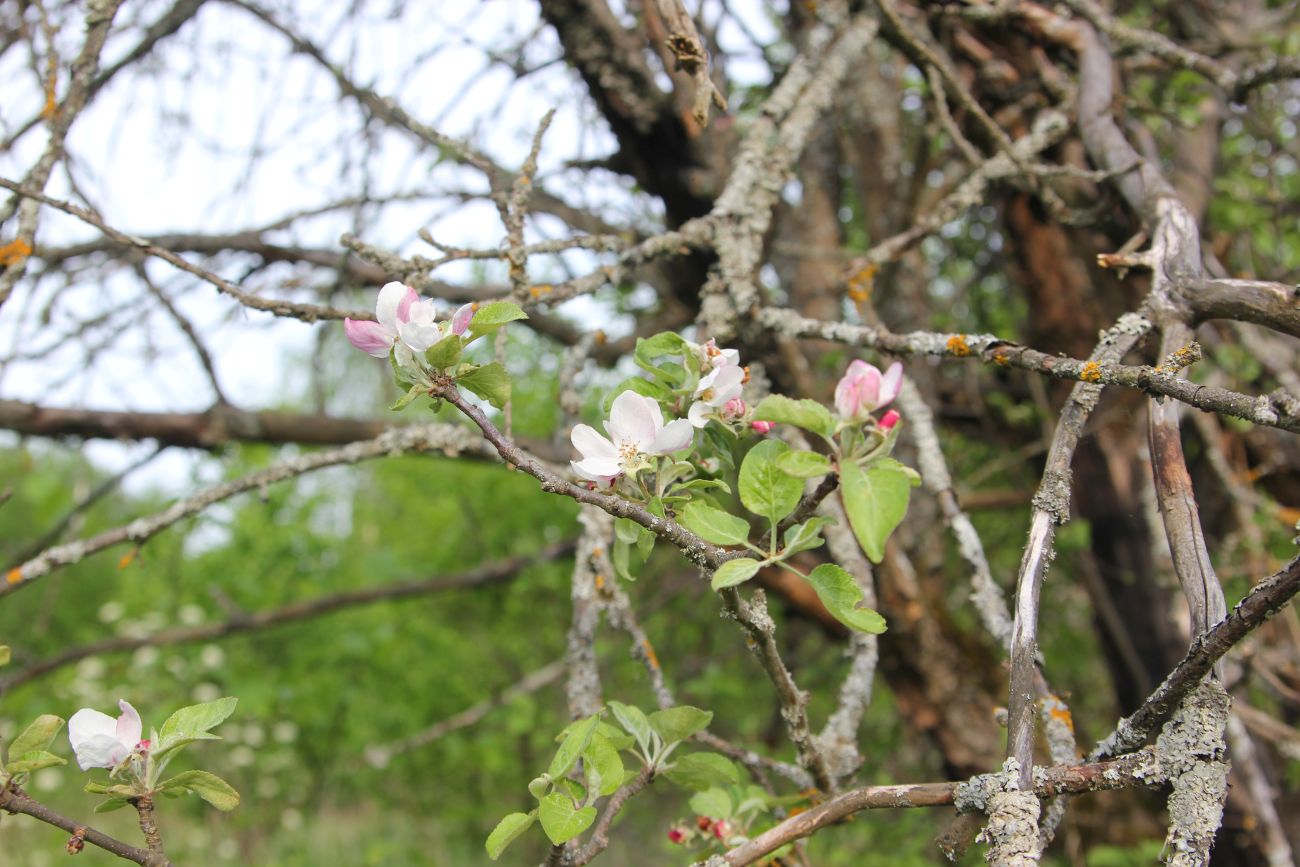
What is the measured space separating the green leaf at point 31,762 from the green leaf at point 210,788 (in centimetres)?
11

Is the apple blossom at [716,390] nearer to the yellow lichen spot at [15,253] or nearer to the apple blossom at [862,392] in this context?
the apple blossom at [862,392]

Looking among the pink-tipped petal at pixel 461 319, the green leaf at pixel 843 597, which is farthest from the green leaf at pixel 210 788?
the green leaf at pixel 843 597

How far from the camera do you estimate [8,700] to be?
3865 millimetres

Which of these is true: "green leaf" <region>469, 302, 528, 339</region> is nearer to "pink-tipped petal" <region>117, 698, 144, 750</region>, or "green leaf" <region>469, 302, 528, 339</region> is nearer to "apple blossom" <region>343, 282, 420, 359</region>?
"apple blossom" <region>343, 282, 420, 359</region>

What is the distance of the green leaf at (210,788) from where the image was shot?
37.2 inches

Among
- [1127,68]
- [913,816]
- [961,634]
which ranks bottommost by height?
[913,816]

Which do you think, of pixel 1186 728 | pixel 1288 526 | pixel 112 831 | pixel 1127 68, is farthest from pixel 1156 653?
pixel 112 831

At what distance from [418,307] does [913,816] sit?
3.23 metres

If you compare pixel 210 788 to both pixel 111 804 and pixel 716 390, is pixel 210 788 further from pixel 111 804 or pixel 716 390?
pixel 716 390

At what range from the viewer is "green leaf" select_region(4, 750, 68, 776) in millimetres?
906

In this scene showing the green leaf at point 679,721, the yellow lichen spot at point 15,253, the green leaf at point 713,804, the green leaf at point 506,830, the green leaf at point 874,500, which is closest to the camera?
the green leaf at point 874,500

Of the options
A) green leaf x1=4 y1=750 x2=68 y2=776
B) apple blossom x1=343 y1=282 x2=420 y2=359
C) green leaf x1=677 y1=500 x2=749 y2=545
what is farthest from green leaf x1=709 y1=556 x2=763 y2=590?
green leaf x1=4 y1=750 x2=68 y2=776

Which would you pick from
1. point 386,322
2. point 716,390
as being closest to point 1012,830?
point 716,390

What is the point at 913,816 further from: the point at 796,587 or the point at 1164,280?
the point at 1164,280
